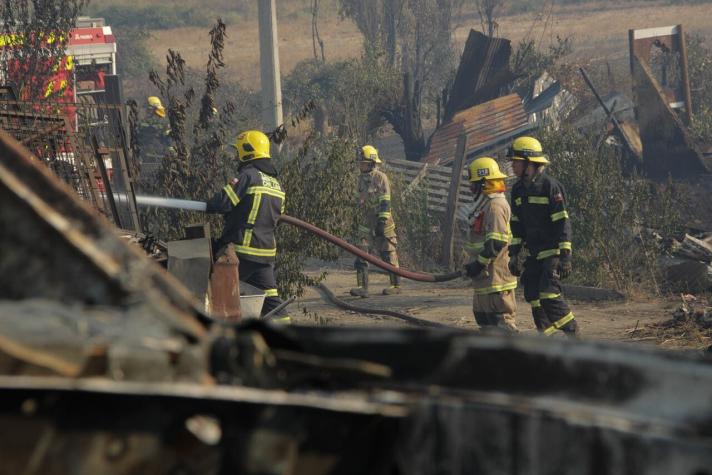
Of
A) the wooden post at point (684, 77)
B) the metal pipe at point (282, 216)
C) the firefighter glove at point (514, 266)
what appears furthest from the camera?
the wooden post at point (684, 77)

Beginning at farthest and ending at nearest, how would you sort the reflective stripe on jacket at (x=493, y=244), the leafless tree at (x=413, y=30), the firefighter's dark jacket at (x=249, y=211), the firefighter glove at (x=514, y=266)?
the leafless tree at (x=413, y=30), the firefighter glove at (x=514, y=266), the reflective stripe on jacket at (x=493, y=244), the firefighter's dark jacket at (x=249, y=211)

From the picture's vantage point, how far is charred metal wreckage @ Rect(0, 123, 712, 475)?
5.75ft

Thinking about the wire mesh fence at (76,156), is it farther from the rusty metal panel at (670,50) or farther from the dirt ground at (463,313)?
the rusty metal panel at (670,50)

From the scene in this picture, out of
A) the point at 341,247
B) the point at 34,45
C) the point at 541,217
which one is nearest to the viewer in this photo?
the point at 541,217

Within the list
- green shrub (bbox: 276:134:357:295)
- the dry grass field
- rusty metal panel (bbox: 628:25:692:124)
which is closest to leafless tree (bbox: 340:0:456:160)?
the dry grass field

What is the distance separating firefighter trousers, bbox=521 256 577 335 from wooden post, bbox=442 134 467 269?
16.1 feet

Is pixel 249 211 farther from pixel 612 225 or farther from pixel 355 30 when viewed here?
pixel 355 30

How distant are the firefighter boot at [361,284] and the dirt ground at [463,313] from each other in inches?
3.9

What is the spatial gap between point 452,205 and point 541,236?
5.25 m

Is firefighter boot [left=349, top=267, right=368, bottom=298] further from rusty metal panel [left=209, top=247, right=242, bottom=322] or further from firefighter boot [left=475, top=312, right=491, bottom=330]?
rusty metal panel [left=209, top=247, right=242, bottom=322]

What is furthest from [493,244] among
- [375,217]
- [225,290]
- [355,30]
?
[355,30]

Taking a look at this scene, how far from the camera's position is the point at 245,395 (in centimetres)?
177

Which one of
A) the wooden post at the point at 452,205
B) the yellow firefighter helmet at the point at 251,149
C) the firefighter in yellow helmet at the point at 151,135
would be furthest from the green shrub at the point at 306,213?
the firefighter in yellow helmet at the point at 151,135

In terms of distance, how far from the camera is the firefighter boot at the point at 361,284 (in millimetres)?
12852
